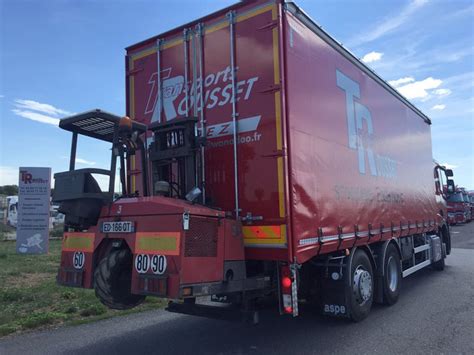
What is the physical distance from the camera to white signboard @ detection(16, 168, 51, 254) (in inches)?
609

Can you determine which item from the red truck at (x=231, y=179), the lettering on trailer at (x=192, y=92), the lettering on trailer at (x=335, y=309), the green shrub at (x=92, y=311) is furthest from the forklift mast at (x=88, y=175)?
the lettering on trailer at (x=335, y=309)

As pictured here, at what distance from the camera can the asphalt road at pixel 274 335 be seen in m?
5.28

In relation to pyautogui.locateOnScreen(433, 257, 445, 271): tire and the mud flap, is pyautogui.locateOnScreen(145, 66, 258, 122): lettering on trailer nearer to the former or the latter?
the mud flap

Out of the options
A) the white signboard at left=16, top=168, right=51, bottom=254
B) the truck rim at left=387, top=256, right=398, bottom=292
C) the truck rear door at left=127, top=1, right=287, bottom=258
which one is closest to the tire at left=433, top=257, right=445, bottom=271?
the truck rim at left=387, top=256, right=398, bottom=292

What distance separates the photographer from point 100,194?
16.3 feet

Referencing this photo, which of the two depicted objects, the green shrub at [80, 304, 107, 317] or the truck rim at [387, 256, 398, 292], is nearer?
the green shrub at [80, 304, 107, 317]

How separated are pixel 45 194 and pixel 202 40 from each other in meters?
12.4

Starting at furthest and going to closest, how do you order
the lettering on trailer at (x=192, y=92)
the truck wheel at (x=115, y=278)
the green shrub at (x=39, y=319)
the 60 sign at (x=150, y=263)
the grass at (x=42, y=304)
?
1. the grass at (x=42, y=304)
2. the green shrub at (x=39, y=319)
3. the lettering on trailer at (x=192, y=92)
4. the truck wheel at (x=115, y=278)
5. the 60 sign at (x=150, y=263)

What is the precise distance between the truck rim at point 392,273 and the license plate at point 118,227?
489cm

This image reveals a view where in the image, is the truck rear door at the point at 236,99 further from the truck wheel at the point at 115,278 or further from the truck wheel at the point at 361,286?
the truck wheel at the point at 361,286

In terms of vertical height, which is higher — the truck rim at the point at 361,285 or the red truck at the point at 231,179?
Result: the red truck at the point at 231,179

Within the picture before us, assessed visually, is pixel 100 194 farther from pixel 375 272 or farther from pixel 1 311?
pixel 375 272

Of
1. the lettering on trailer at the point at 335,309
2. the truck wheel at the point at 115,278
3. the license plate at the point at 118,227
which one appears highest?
the license plate at the point at 118,227

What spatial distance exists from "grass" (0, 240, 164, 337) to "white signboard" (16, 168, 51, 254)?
14.7 ft
